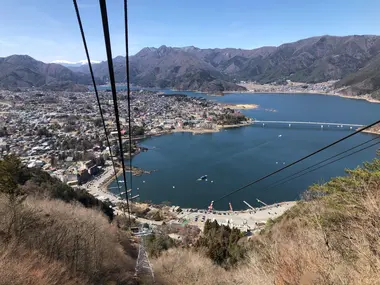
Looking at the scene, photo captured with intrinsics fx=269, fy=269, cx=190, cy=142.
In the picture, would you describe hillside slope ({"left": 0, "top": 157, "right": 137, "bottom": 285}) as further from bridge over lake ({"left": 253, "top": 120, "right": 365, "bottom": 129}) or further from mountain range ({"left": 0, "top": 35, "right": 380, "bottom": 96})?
mountain range ({"left": 0, "top": 35, "right": 380, "bottom": 96})

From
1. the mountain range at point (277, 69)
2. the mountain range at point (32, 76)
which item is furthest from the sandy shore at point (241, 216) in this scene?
the mountain range at point (32, 76)

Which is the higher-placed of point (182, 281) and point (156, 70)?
point (156, 70)

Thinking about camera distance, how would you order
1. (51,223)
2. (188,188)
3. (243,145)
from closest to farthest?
(51,223), (188,188), (243,145)

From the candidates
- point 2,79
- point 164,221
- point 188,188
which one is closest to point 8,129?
point 188,188

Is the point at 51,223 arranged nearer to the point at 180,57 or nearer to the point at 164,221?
the point at 164,221

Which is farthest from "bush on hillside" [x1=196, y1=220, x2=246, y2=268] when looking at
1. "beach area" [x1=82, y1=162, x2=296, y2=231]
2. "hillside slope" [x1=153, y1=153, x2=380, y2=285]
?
"beach area" [x1=82, y1=162, x2=296, y2=231]

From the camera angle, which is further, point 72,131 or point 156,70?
point 156,70

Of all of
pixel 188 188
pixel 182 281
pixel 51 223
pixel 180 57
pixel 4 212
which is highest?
pixel 180 57
